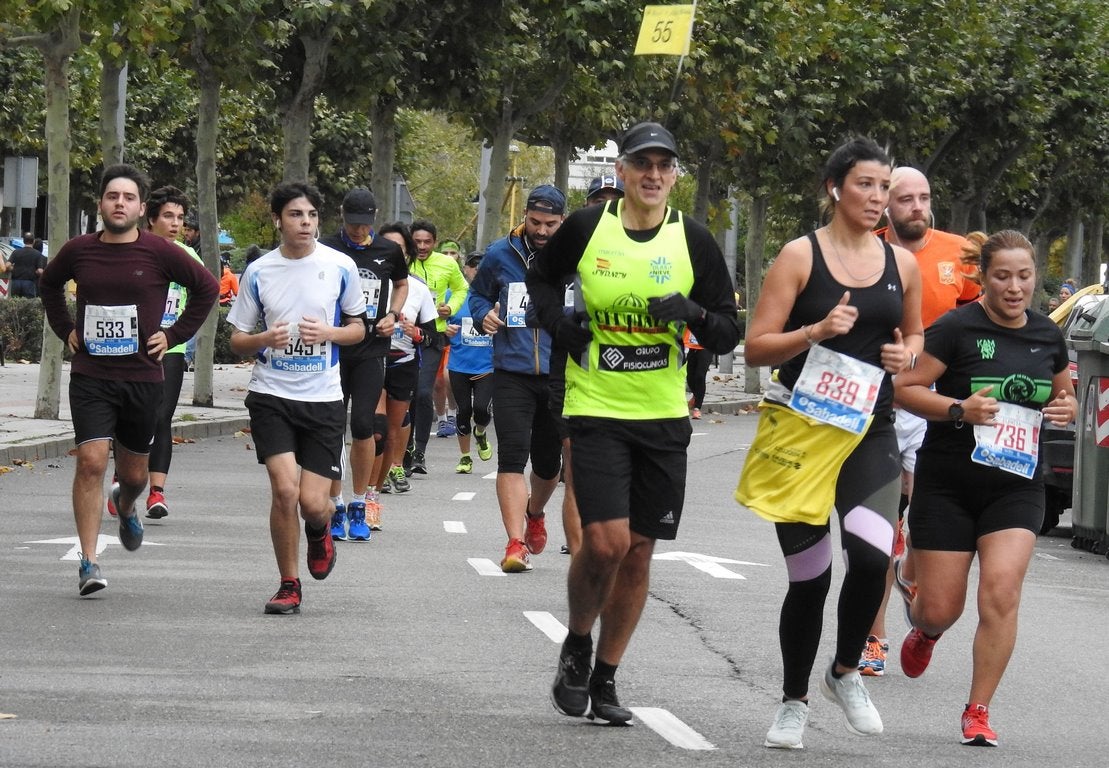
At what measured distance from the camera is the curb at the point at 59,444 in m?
17.5

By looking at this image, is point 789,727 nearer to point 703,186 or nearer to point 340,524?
point 340,524

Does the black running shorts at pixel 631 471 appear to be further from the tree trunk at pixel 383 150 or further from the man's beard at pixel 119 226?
the tree trunk at pixel 383 150

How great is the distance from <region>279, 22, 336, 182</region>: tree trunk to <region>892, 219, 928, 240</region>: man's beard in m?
16.8

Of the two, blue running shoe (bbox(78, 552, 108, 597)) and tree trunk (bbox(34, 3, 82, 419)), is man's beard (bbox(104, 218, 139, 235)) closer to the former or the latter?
blue running shoe (bbox(78, 552, 108, 597))

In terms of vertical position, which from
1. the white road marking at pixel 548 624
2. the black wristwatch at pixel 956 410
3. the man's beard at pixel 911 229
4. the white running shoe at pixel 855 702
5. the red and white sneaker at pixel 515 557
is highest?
the man's beard at pixel 911 229

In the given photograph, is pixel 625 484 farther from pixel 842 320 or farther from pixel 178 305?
pixel 178 305

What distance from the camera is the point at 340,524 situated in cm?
1269

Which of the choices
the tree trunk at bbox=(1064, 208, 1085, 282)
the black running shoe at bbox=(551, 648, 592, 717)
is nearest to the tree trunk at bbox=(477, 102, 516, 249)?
the black running shoe at bbox=(551, 648, 592, 717)

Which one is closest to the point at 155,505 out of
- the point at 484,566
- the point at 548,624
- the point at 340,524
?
the point at 340,524

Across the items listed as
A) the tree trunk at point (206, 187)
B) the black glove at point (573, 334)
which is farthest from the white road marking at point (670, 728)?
the tree trunk at point (206, 187)

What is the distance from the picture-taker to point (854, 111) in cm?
3841

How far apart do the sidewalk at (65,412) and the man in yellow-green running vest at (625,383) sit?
9.13 m

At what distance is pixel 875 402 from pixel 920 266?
72.6 inches

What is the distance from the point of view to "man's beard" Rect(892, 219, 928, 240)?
819 cm
